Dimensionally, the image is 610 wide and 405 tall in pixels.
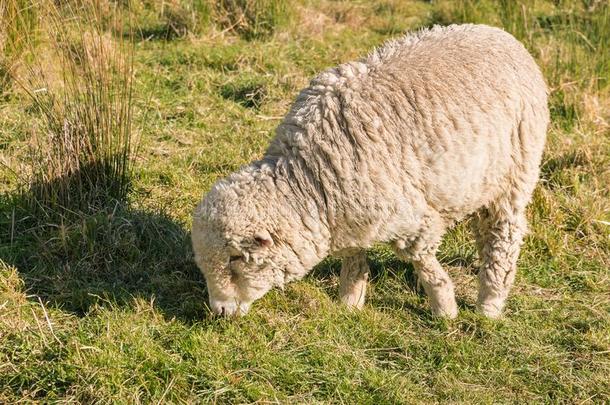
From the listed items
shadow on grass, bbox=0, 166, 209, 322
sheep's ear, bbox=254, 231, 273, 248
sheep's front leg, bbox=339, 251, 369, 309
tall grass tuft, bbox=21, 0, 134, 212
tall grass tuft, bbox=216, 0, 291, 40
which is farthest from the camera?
tall grass tuft, bbox=216, 0, 291, 40

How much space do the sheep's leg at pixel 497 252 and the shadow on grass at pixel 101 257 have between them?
156cm

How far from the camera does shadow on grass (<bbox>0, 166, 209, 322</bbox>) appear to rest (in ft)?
14.6

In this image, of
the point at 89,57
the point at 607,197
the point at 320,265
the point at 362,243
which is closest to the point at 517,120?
the point at 362,243

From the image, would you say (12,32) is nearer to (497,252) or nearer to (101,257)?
(101,257)

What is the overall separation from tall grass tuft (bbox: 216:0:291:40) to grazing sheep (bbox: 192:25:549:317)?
12.4ft

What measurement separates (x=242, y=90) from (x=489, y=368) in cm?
352

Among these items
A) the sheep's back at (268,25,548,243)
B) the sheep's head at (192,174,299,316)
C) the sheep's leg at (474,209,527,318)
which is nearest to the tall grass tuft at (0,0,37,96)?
the sheep's head at (192,174,299,316)

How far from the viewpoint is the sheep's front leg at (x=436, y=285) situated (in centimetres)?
434

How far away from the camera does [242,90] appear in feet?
22.6

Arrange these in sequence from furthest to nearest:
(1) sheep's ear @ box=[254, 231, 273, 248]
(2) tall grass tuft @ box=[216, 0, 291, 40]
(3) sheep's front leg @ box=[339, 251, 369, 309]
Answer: (2) tall grass tuft @ box=[216, 0, 291, 40] < (3) sheep's front leg @ box=[339, 251, 369, 309] < (1) sheep's ear @ box=[254, 231, 273, 248]

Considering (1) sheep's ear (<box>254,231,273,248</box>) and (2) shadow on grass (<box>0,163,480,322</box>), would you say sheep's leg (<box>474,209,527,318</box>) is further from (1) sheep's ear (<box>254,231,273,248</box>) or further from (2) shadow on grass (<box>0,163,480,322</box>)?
(1) sheep's ear (<box>254,231,273,248</box>)

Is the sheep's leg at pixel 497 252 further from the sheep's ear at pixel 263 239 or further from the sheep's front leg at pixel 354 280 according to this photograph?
the sheep's ear at pixel 263 239

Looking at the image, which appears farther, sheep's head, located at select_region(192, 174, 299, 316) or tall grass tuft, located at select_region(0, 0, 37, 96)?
tall grass tuft, located at select_region(0, 0, 37, 96)

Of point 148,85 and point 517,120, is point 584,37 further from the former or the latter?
point 148,85
